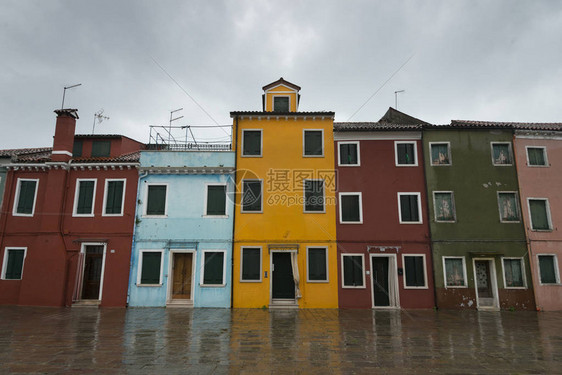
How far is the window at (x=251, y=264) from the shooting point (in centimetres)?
1811

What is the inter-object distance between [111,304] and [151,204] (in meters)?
5.60

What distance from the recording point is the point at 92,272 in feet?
61.3

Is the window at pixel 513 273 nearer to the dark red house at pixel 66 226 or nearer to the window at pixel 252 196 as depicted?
the window at pixel 252 196

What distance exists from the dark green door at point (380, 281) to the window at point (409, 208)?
2510 millimetres

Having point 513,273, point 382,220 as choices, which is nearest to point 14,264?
point 382,220

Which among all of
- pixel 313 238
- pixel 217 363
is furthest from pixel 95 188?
pixel 217 363

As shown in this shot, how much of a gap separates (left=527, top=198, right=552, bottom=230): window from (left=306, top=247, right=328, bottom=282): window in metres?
11.5

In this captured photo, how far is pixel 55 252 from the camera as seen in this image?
1814cm

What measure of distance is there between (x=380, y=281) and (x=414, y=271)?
73.5 inches

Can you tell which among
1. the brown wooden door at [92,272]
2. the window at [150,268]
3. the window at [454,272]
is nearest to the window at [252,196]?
the window at [150,268]

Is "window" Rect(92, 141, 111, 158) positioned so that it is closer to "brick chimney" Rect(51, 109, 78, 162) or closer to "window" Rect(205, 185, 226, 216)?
"brick chimney" Rect(51, 109, 78, 162)

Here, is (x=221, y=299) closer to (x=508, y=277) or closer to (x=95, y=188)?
(x=95, y=188)

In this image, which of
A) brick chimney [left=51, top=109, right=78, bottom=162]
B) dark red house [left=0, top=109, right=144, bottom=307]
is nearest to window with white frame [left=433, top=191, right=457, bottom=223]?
dark red house [left=0, top=109, right=144, bottom=307]

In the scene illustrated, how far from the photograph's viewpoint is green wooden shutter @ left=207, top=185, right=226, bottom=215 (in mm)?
18859
